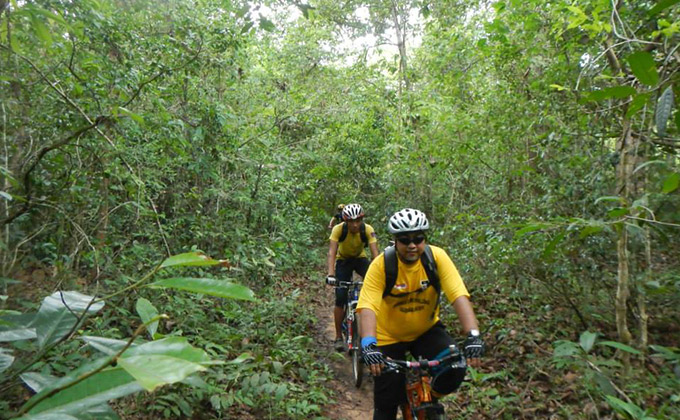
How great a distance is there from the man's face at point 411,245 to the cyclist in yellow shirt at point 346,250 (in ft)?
9.60

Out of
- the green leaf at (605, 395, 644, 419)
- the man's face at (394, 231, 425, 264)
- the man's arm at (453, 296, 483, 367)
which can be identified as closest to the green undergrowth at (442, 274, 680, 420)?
the green leaf at (605, 395, 644, 419)

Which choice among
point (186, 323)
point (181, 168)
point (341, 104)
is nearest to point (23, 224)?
point (186, 323)

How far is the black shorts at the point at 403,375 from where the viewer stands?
3.45 m

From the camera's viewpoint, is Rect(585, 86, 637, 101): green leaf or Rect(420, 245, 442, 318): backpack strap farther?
Rect(420, 245, 442, 318): backpack strap

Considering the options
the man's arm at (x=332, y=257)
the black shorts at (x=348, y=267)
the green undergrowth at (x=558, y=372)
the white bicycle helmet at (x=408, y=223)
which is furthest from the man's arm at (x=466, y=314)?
the black shorts at (x=348, y=267)

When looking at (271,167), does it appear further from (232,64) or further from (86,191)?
(86,191)

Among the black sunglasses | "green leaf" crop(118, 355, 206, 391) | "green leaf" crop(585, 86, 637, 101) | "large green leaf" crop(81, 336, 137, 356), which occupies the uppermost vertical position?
Answer: "green leaf" crop(585, 86, 637, 101)

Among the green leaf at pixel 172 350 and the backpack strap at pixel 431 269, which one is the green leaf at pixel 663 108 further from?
the backpack strap at pixel 431 269

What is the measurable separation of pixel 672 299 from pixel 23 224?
6.96 metres

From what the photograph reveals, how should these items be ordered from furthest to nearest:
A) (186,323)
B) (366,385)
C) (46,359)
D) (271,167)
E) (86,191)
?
1. (271,167)
2. (366,385)
3. (186,323)
4. (86,191)
5. (46,359)

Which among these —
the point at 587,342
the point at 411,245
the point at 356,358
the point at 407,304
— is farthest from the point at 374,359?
the point at 356,358

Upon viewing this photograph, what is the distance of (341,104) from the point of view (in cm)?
1323

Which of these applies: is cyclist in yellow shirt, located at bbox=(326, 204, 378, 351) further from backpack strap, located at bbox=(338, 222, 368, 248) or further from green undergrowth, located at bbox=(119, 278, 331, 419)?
green undergrowth, located at bbox=(119, 278, 331, 419)

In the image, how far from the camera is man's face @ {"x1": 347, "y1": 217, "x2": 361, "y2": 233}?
6911 millimetres
